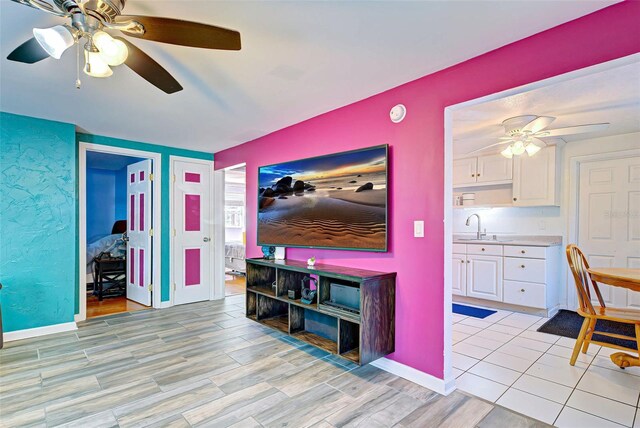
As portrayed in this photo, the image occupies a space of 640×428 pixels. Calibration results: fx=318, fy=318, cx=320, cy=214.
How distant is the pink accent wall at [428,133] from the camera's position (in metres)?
1.68

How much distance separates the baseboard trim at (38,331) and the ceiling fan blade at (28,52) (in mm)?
2966

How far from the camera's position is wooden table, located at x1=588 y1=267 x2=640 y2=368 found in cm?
229

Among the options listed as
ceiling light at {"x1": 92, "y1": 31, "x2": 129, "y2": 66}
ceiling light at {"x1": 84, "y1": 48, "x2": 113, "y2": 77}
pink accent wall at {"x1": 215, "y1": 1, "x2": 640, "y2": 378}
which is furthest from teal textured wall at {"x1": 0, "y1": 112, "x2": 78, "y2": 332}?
pink accent wall at {"x1": 215, "y1": 1, "x2": 640, "y2": 378}

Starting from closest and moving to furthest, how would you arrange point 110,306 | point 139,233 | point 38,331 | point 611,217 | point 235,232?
point 38,331
point 611,217
point 110,306
point 139,233
point 235,232

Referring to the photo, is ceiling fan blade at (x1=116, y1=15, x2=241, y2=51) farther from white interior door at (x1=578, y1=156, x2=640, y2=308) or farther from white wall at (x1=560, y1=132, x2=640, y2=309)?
white interior door at (x1=578, y1=156, x2=640, y2=308)

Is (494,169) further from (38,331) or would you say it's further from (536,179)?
(38,331)

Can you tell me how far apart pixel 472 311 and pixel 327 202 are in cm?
271

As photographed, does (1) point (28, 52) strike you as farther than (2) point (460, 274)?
No

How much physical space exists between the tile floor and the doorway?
3.53 metres

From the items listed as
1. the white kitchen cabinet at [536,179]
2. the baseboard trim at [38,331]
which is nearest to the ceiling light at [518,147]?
the white kitchen cabinet at [536,179]

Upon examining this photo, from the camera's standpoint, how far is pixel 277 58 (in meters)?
2.12

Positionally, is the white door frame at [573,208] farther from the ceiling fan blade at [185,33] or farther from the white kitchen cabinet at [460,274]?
the ceiling fan blade at [185,33]

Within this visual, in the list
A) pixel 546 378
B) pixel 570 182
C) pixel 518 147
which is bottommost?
pixel 546 378

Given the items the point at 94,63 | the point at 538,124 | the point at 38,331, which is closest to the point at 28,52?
the point at 94,63
